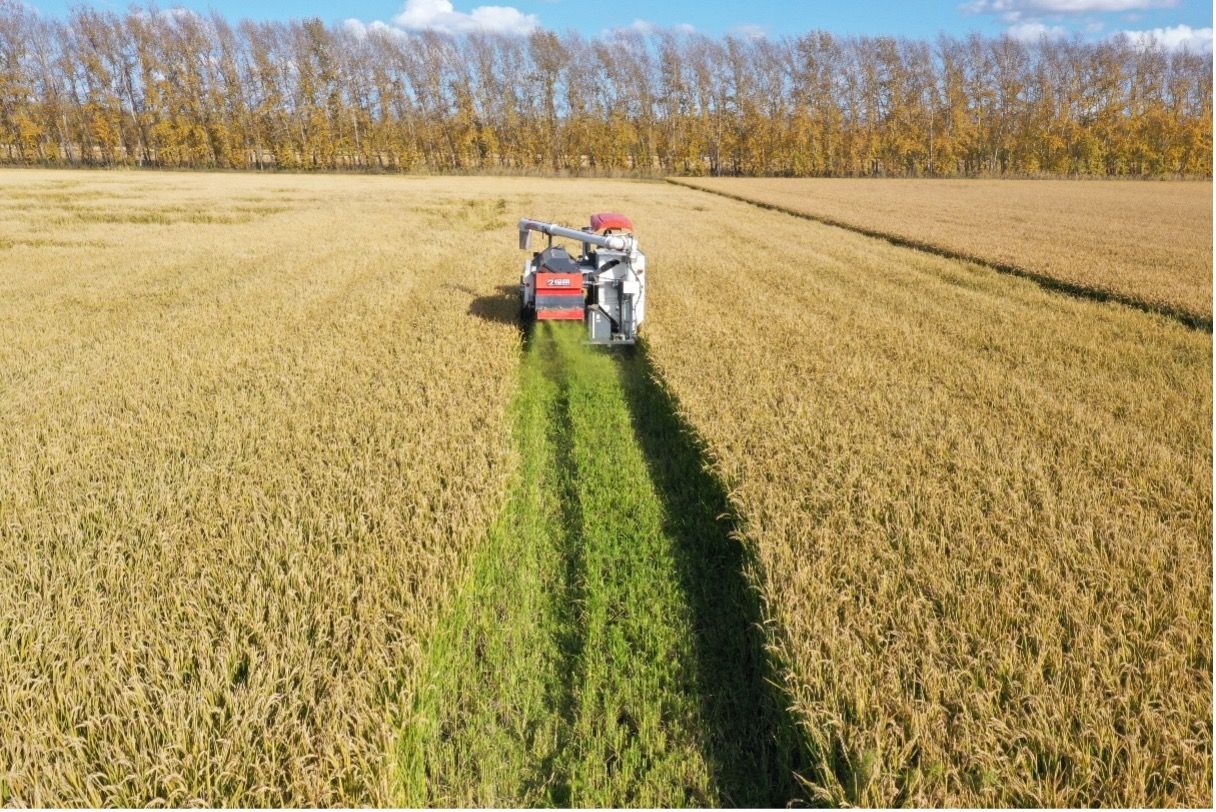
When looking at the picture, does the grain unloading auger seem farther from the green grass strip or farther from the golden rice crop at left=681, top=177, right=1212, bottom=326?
the golden rice crop at left=681, top=177, right=1212, bottom=326

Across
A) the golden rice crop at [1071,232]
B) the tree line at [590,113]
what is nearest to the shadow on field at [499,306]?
the golden rice crop at [1071,232]

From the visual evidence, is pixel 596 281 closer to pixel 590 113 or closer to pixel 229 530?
pixel 229 530

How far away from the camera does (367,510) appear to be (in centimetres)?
438

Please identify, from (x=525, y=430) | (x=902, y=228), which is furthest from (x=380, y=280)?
(x=902, y=228)

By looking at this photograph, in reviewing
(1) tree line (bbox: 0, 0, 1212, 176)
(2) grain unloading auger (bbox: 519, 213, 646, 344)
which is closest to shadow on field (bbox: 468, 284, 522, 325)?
(2) grain unloading auger (bbox: 519, 213, 646, 344)

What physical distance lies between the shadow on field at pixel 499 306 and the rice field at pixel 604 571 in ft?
6.38

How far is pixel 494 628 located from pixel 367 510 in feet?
4.33

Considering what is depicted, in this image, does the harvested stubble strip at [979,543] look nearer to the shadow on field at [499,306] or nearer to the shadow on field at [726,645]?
the shadow on field at [726,645]

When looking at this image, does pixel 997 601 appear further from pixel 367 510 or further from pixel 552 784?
pixel 367 510

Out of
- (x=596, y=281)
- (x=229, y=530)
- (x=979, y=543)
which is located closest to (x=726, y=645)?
(x=979, y=543)

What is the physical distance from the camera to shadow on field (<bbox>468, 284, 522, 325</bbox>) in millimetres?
10188

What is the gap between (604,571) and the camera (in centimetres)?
427

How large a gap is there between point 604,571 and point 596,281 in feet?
18.1

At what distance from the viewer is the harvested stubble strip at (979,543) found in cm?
259
